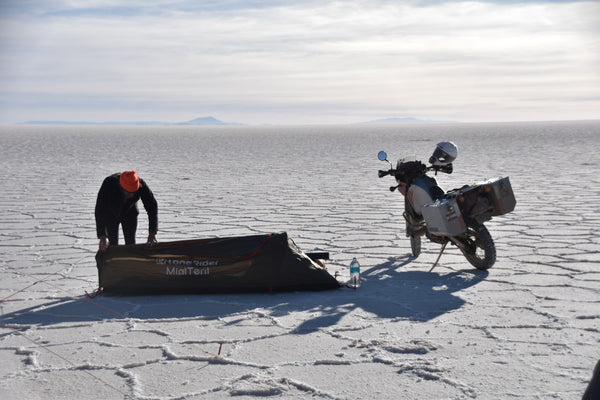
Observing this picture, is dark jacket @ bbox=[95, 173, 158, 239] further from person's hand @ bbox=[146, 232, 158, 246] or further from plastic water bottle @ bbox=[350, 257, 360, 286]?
plastic water bottle @ bbox=[350, 257, 360, 286]

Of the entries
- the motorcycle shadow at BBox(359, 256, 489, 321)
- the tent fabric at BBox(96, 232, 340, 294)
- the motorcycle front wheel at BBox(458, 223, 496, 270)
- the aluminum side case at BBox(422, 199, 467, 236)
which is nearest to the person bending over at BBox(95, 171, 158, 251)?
the tent fabric at BBox(96, 232, 340, 294)

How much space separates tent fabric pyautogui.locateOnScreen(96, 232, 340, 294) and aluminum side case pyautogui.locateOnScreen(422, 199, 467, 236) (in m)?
1.00

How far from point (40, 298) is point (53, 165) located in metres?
14.9

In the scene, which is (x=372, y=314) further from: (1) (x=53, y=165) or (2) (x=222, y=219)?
(1) (x=53, y=165)

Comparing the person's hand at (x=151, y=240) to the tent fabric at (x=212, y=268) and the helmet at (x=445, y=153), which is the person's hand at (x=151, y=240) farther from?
the helmet at (x=445, y=153)

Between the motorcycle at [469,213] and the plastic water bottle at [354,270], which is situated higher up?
the motorcycle at [469,213]

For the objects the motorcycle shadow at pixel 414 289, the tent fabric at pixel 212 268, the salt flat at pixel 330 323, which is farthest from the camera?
the tent fabric at pixel 212 268

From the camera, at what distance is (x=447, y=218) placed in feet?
18.1

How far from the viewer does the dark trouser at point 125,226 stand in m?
5.52

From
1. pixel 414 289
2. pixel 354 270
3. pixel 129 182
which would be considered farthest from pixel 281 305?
pixel 129 182

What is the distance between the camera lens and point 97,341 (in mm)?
4086

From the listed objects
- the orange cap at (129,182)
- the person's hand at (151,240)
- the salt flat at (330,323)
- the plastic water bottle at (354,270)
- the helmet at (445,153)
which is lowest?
the salt flat at (330,323)

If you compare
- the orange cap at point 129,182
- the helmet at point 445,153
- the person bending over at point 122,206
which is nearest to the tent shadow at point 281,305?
the person bending over at point 122,206

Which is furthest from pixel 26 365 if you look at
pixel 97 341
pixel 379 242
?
pixel 379 242
